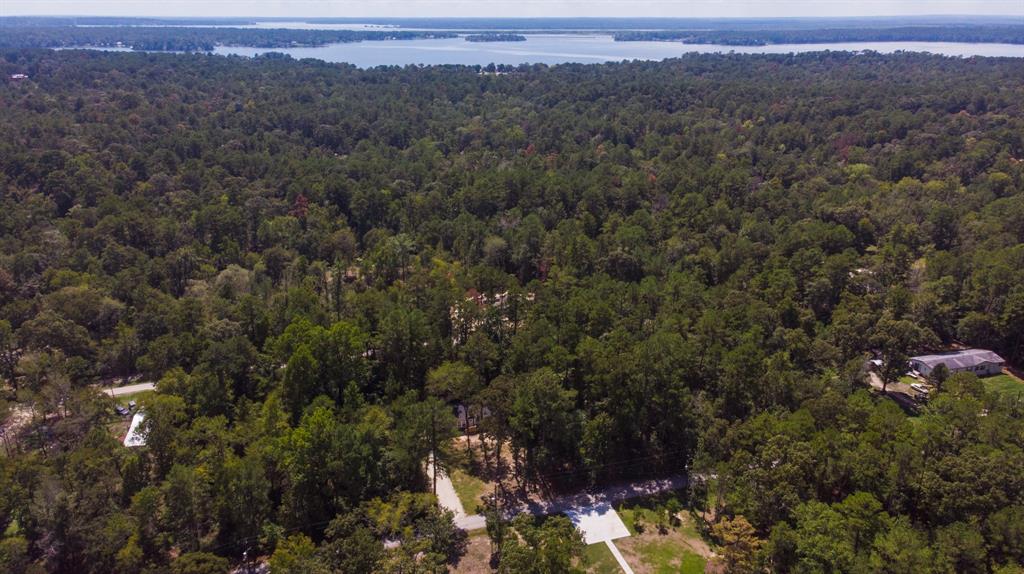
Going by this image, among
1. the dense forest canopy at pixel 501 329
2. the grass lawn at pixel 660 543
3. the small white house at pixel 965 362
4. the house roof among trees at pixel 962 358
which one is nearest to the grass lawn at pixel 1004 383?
the small white house at pixel 965 362

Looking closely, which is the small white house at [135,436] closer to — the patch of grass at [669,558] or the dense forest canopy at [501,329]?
the dense forest canopy at [501,329]

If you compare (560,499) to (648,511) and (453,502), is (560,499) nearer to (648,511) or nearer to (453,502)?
(648,511)

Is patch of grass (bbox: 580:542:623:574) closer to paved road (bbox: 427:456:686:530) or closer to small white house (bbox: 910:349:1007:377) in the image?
paved road (bbox: 427:456:686:530)

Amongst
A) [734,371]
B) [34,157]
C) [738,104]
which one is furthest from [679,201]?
[34,157]

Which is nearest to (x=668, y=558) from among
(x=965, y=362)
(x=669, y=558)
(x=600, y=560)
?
(x=669, y=558)

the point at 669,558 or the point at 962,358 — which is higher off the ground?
the point at 962,358
